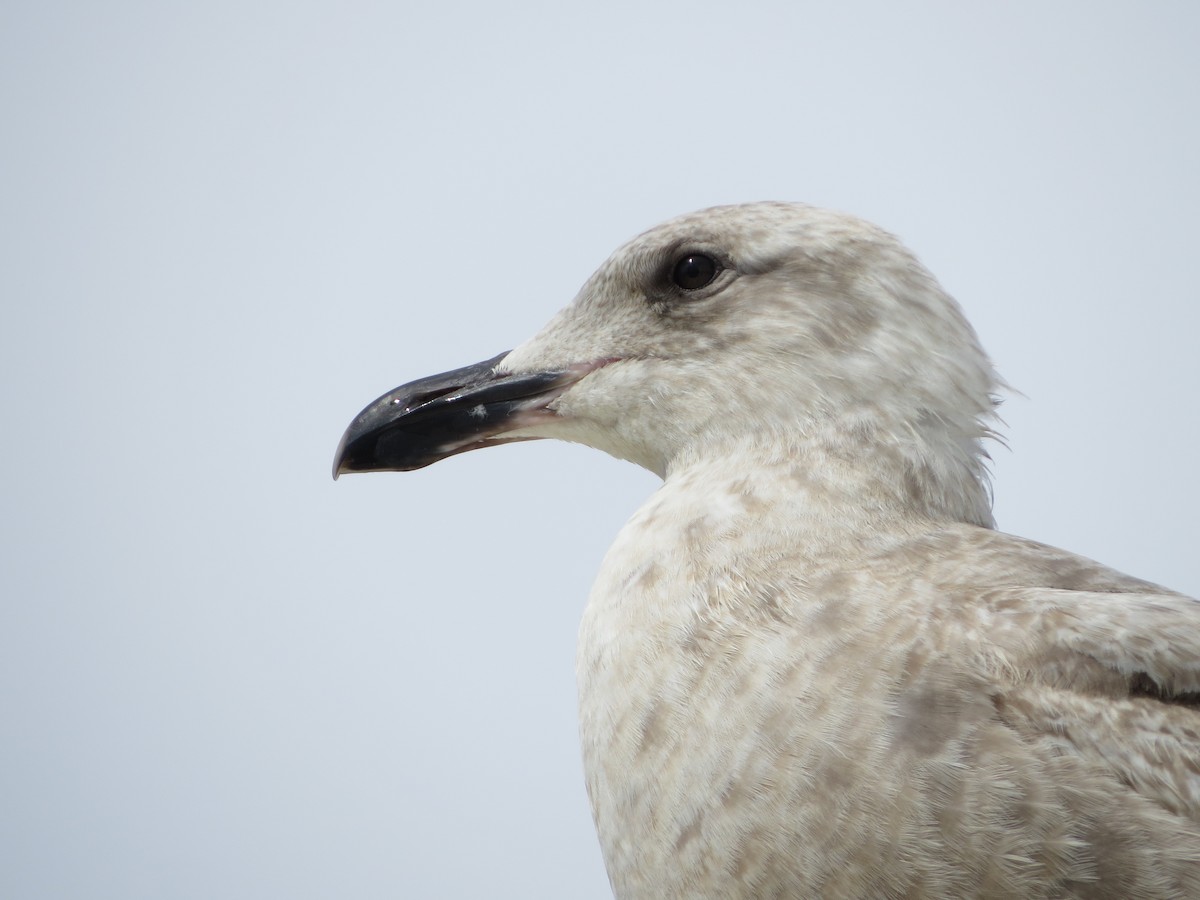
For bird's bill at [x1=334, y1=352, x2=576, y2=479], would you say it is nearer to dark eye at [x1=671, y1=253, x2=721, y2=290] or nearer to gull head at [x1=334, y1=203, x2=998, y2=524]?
gull head at [x1=334, y1=203, x2=998, y2=524]

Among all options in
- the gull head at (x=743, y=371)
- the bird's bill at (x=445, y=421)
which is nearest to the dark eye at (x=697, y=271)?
the gull head at (x=743, y=371)

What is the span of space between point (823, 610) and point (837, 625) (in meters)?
0.04

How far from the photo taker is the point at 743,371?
5.67 feet

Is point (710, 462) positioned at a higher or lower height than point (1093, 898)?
higher

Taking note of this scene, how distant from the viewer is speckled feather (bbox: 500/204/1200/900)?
1.11 meters

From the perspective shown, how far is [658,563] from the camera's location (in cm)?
153

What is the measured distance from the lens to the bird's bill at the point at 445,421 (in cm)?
187

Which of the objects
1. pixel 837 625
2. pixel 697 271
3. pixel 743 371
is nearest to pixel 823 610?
pixel 837 625

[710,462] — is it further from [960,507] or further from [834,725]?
[834,725]

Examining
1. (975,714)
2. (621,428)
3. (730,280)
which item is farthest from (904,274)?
(975,714)

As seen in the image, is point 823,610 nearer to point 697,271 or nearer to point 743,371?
point 743,371

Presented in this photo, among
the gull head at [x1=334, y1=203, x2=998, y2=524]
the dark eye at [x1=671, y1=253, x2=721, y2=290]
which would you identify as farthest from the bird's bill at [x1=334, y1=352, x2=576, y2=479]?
the dark eye at [x1=671, y1=253, x2=721, y2=290]

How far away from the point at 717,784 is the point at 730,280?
0.88m

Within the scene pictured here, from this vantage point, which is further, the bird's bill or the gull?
the bird's bill
